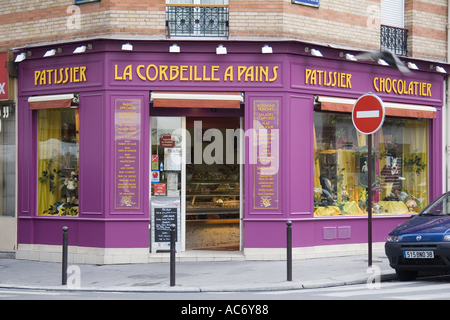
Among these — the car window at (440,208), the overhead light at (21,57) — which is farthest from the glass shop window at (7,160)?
the car window at (440,208)

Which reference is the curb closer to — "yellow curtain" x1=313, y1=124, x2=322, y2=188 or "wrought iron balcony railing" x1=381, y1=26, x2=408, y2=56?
"yellow curtain" x1=313, y1=124, x2=322, y2=188

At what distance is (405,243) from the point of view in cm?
965

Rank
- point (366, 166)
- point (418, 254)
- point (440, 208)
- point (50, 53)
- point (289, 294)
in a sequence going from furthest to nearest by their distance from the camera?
point (366, 166) → point (50, 53) → point (440, 208) → point (418, 254) → point (289, 294)

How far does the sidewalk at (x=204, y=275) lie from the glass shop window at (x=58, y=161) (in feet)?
4.61

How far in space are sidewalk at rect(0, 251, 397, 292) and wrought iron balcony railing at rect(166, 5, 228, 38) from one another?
16.2 feet

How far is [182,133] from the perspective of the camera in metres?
13.1

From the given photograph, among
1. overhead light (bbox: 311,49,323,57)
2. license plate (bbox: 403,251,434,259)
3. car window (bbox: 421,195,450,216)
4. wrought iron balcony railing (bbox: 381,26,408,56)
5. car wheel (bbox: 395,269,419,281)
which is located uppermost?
wrought iron balcony railing (bbox: 381,26,408,56)

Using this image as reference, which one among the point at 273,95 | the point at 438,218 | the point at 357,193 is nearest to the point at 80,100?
the point at 273,95

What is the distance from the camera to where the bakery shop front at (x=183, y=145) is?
41.3 ft

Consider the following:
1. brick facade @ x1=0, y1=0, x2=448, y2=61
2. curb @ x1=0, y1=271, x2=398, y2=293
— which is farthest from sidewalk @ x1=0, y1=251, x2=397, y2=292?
brick facade @ x1=0, y1=0, x2=448, y2=61

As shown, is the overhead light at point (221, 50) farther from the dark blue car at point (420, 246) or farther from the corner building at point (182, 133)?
the dark blue car at point (420, 246)

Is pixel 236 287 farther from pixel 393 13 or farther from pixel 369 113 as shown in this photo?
pixel 393 13

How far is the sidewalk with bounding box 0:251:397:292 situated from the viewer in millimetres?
9641

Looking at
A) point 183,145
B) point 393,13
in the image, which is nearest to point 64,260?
point 183,145
